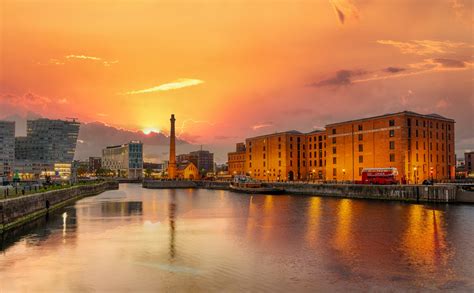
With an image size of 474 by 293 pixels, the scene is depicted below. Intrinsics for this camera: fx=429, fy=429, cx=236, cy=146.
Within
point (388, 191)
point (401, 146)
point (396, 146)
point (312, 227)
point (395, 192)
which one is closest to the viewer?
point (312, 227)

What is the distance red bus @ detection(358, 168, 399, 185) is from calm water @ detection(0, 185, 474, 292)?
45.8 metres

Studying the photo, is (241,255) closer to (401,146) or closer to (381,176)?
(381,176)

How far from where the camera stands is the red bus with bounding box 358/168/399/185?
104 m

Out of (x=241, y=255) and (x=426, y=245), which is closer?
(x=241, y=255)

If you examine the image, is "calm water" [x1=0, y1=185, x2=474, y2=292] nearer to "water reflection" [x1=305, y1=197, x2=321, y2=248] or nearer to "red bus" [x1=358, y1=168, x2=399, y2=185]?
"water reflection" [x1=305, y1=197, x2=321, y2=248]

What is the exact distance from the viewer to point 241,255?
3588 centimetres

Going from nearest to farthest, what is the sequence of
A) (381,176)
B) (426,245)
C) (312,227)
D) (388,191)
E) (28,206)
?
(426,245), (312,227), (28,206), (388,191), (381,176)

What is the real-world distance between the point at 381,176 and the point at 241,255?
78016 mm

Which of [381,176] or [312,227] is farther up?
[381,176]

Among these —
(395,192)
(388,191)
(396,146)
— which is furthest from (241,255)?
(396,146)

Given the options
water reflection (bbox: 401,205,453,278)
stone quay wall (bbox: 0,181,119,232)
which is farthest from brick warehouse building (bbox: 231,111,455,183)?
stone quay wall (bbox: 0,181,119,232)

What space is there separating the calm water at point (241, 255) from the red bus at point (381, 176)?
45.8m

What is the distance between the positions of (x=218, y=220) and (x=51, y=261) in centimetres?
3188

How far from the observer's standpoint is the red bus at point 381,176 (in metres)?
104
